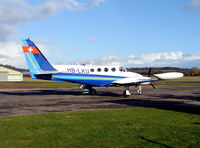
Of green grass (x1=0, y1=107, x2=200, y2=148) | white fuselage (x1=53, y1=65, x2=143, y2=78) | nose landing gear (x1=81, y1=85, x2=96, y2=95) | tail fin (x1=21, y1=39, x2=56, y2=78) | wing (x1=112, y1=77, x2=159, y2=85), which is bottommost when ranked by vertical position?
green grass (x1=0, y1=107, x2=200, y2=148)

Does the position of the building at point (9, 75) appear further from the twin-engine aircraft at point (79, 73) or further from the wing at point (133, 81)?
the wing at point (133, 81)

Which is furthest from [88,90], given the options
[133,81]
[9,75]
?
[9,75]

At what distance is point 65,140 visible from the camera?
311 inches

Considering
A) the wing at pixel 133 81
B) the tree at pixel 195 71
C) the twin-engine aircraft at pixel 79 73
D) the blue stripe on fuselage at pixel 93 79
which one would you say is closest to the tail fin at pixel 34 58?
the twin-engine aircraft at pixel 79 73

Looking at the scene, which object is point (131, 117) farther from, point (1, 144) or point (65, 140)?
point (1, 144)

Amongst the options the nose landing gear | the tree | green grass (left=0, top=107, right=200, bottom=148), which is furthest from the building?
green grass (left=0, top=107, right=200, bottom=148)

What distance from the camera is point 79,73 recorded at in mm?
25234

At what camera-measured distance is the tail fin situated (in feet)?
78.6

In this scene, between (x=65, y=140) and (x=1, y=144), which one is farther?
(x=65, y=140)

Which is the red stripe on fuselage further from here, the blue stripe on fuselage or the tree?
the tree

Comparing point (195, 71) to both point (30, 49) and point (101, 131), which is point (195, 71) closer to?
point (30, 49)

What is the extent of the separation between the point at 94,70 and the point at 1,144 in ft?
60.9

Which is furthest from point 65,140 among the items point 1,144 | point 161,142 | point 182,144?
point 182,144

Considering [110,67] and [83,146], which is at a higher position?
[110,67]
